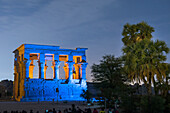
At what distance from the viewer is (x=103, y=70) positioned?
1763 inches

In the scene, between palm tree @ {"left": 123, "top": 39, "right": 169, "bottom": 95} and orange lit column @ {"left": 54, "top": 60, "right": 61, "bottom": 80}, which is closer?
palm tree @ {"left": 123, "top": 39, "right": 169, "bottom": 95}

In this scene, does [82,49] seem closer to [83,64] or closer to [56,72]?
[83,64]

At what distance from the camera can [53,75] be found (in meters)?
69.6

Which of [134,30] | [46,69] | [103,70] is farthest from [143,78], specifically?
[46,69]

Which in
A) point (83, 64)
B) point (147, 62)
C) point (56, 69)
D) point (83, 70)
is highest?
point (83, 64)

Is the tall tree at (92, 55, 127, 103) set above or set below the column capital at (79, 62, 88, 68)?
below

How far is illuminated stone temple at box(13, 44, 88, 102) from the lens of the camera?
62.5 m

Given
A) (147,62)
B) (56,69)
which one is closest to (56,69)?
(56,69)

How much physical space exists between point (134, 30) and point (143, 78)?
11.7 metres

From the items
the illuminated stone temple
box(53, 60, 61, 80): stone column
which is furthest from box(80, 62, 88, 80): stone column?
box(53, 60, 61, 80): stone column

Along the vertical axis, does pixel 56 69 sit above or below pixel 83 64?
below

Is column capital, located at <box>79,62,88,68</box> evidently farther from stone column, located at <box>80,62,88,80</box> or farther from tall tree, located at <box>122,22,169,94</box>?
→ tall tree, located at <box>122,22,169,94</box>

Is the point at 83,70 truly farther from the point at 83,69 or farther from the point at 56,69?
the point at 56,69

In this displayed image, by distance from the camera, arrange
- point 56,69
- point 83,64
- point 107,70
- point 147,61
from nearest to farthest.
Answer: point 147,61, point 107,70, point 56,69, point 83,64
